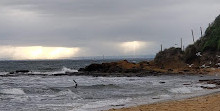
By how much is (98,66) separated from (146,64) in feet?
28.1

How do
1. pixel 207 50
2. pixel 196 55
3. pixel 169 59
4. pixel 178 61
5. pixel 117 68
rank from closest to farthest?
pixel 117 68 → pixel 169 59 → pixel 178 61 → pixel 196 55 → pixel 207 50

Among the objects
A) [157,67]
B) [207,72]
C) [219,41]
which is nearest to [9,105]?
[207,72]

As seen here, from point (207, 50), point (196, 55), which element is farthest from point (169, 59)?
point (207, 50)

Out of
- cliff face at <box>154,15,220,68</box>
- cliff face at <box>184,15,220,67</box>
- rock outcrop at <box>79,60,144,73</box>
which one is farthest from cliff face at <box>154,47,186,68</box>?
rock outcrop at <box>79,60,144,73</box>

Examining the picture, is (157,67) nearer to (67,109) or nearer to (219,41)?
(219,41)

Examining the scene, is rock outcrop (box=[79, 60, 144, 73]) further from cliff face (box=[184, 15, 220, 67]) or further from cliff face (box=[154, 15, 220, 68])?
cliff face (box=[184, 15, 220, 67])

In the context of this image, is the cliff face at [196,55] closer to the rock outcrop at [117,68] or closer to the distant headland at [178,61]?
the distant headland at [178,61]

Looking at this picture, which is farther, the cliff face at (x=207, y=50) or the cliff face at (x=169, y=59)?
the cliff face at (x=207, y=50)

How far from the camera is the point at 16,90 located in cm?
2911


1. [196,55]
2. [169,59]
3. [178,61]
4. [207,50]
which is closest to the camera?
[169,59]

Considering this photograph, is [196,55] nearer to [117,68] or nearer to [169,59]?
[169,59]

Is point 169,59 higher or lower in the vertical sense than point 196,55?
lower

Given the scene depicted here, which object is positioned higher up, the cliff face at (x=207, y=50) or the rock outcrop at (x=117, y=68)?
the cliff face at (x=207, y=50)

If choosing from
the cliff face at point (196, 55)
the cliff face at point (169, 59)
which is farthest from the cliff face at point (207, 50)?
the cliff face at point (169, 59)
